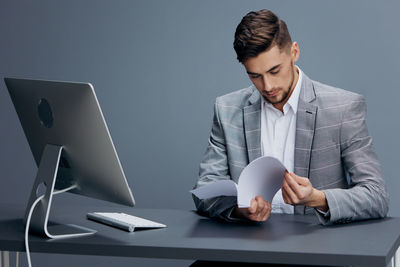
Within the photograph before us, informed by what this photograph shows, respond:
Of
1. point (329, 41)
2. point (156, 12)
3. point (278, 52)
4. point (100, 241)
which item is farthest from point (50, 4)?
point (100, 241)

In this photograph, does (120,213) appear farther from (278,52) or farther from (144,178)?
(144,178)

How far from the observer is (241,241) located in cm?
175

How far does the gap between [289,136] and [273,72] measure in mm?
311

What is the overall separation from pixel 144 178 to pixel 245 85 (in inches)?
29.3

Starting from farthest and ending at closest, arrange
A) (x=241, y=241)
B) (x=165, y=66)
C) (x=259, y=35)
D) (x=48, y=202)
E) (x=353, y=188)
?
(x=165, y=66), (x=259, y=35), (x=353, y=188), (x=48, y=202), (x=241, y=241)

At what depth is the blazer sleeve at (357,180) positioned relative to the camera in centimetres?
197

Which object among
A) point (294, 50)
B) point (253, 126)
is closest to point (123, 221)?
point (253, 126)

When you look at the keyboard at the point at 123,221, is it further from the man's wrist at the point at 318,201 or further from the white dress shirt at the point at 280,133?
the white dress shirt at the point at 280,133

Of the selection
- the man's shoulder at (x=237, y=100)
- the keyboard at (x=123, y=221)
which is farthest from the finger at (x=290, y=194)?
the man's shoulder at (x=237, y=100)

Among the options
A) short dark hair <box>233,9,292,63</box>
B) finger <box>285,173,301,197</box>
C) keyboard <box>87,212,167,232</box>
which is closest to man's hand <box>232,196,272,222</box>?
finger <box>285,173,301,197</box>

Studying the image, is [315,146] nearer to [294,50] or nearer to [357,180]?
[357,180]

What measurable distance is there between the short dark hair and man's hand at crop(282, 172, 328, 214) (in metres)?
0.50

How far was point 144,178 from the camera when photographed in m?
3.42

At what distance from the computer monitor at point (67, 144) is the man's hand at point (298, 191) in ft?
1.57
